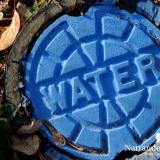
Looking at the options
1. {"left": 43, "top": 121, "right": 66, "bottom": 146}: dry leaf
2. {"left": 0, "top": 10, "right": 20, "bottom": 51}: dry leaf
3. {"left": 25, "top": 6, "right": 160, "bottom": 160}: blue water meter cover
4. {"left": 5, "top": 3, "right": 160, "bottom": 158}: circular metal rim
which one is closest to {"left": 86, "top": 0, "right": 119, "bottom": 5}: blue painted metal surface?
{"left": 25, "top": 6, "right": 160, "bottom": 160}: blue water meter cover

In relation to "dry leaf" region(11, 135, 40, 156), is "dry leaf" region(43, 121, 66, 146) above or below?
below

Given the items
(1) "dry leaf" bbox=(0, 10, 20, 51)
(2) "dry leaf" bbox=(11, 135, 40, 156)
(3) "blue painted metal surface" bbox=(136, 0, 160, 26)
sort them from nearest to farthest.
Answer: (2) "dry leaf" bbox=(11, 135, 40, 156)
(1) "dry leaf" bbox=(0, 10, 20, 51)
(3) "blue painted metal surface" bbox=(136, 0, 160, 26)

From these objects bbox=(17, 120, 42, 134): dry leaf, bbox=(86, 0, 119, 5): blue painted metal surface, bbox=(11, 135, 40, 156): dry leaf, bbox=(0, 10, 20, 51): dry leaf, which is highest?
bbox=(0, 10, 20, 51): dry leaf

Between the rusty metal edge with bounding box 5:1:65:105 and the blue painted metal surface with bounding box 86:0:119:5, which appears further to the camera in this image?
the blue painted metal surface with bounding box 86:0:119:5

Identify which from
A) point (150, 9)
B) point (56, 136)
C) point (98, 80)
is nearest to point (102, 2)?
point (150, 9)

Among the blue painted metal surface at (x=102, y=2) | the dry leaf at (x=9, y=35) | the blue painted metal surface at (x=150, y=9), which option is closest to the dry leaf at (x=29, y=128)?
the dry leaf at (x=9, y=35)

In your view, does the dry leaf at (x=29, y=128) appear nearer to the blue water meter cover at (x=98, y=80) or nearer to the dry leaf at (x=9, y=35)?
the blue water meter cover at (x=98, y=80)

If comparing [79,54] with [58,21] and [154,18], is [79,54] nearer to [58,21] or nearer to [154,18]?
[58,21]

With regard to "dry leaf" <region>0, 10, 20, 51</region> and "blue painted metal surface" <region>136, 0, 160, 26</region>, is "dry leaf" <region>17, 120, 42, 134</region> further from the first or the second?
"blue painted metal surface" <region>136, 0, 160, 26</region>
